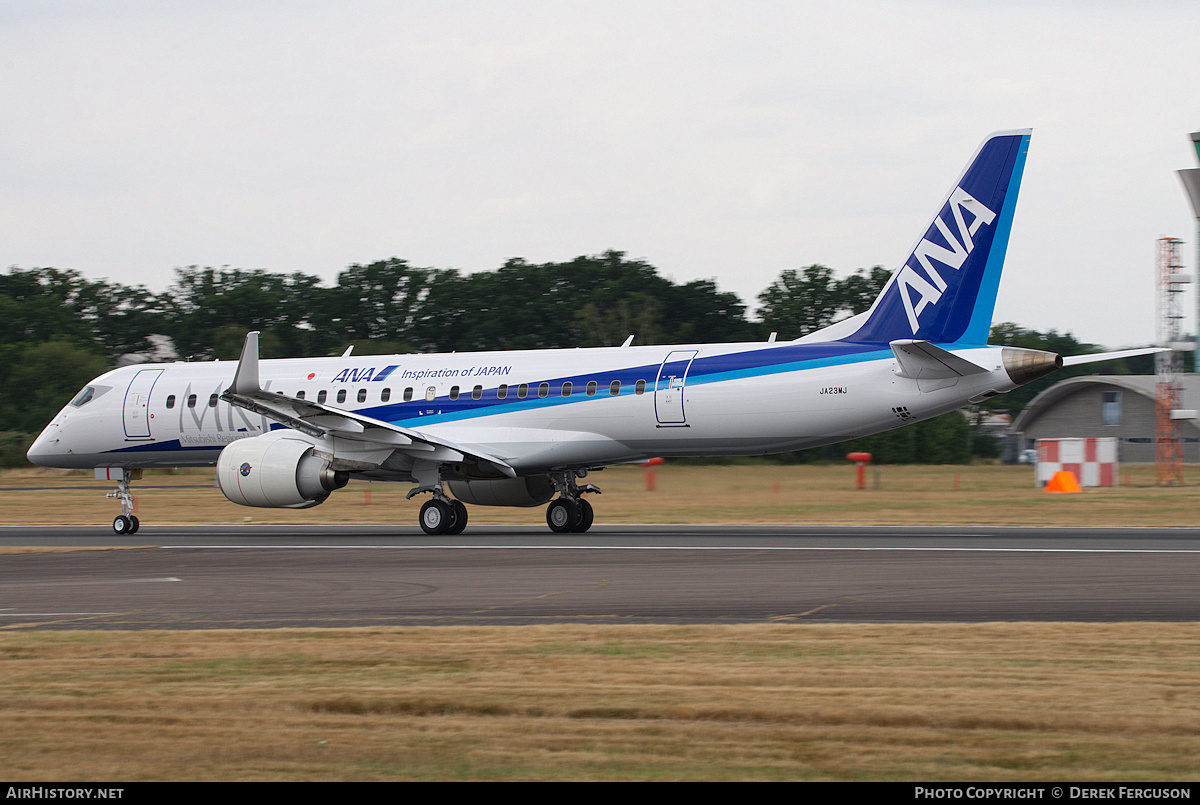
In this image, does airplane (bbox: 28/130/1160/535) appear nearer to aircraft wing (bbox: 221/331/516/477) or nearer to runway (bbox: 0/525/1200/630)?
aircraft wing (bbox: 221/331/516/477)

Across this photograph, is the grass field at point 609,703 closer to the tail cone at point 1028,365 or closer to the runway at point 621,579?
the runway at point 621,579

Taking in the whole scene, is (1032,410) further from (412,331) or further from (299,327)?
(299,327)

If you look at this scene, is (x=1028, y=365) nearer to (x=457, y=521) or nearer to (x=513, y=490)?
(x=513, y=490)

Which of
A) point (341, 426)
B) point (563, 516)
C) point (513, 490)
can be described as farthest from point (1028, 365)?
point (341, 426)

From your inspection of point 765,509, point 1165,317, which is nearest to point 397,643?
point 765,509

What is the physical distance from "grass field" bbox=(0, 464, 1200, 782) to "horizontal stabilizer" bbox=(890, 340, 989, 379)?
11.0m

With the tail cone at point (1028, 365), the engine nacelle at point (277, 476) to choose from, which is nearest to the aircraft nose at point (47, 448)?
the engine nacelle at point (277, 476)

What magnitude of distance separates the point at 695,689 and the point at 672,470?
18.2m

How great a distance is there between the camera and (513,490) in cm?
2425

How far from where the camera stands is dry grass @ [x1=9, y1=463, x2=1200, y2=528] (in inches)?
972

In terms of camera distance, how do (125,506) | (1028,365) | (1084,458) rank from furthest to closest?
(1084,458), (125,506), (1028,365)

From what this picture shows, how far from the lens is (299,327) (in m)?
69.0

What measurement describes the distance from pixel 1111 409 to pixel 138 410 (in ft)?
205

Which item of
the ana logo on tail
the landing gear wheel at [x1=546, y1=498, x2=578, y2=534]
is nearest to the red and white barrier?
the ana logo on tail
